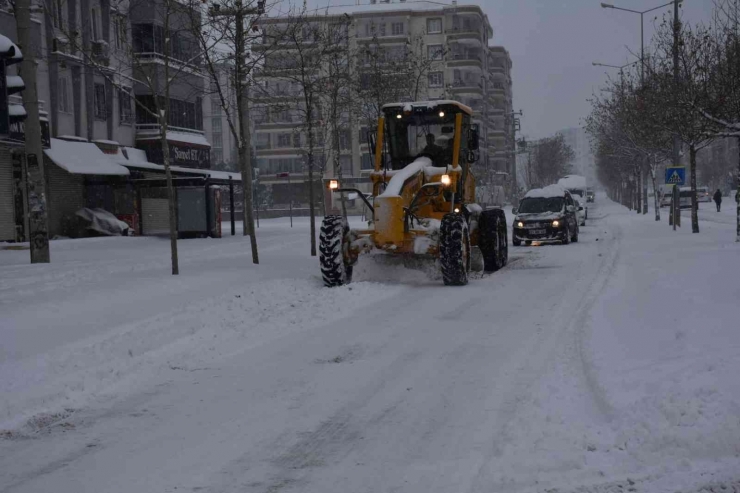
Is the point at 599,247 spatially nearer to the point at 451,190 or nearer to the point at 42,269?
the point at 451,190

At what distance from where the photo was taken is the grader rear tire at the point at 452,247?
14539mm

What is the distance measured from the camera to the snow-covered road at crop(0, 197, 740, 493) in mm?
5121

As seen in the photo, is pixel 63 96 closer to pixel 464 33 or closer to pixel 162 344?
pixel 162 344

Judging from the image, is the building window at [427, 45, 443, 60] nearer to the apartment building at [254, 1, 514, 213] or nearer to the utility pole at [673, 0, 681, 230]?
the apartment building at [254, 1, 514, 213]

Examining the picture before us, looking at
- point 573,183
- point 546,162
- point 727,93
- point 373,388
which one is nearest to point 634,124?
point 727,93

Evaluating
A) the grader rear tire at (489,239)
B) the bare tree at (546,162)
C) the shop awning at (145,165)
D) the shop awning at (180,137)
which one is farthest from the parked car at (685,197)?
the grader rear tire at (489,239)

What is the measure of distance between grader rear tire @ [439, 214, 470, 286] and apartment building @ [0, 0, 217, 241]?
1576 cm

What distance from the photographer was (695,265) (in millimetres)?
16375

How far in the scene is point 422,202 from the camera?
15812 mm

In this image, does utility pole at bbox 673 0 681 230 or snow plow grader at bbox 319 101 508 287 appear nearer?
snow plow grader at bbox 319 101 508 287

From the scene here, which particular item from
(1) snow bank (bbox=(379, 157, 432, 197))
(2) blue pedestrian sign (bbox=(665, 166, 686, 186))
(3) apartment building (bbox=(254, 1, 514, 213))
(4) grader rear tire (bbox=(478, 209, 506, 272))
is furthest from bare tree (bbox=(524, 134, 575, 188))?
(1) snow bank (bbox=(379, 157, 432, 197))

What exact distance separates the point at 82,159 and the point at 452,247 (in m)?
20.8

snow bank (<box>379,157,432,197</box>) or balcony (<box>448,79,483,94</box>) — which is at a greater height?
balcony (<box>448,79,483,94</box>)

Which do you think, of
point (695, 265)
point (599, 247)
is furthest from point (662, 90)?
point (695, 265)
